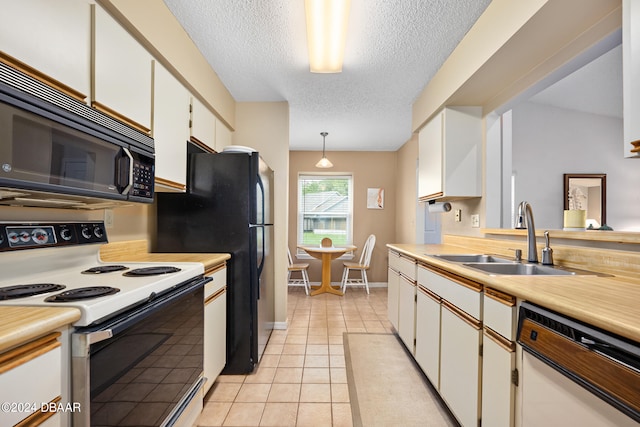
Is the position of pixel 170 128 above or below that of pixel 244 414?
above

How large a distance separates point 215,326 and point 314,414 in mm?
802

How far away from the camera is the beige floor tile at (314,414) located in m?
1.73

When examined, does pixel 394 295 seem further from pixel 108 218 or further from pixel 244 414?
pixel 108 218

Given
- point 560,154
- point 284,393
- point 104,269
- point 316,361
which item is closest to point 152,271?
point 104,269

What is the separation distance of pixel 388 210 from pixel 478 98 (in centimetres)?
323

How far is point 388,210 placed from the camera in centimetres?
561

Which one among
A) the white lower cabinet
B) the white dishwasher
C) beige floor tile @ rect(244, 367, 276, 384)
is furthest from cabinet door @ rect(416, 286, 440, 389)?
the white lower cabinet

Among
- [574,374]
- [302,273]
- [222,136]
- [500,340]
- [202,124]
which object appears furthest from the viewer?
[302,273]

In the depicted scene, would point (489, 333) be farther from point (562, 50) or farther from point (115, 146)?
point (115, 146)

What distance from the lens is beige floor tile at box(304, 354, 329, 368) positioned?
8.03 feet

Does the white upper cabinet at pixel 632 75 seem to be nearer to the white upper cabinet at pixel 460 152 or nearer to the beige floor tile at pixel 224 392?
the white upper cabinet at pixel 460 152

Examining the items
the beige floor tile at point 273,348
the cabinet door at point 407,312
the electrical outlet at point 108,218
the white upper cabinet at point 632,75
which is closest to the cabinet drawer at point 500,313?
the white upper cabinet at point 632,75

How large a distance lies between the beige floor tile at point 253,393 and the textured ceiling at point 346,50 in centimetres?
245

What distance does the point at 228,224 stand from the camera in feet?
7.39
